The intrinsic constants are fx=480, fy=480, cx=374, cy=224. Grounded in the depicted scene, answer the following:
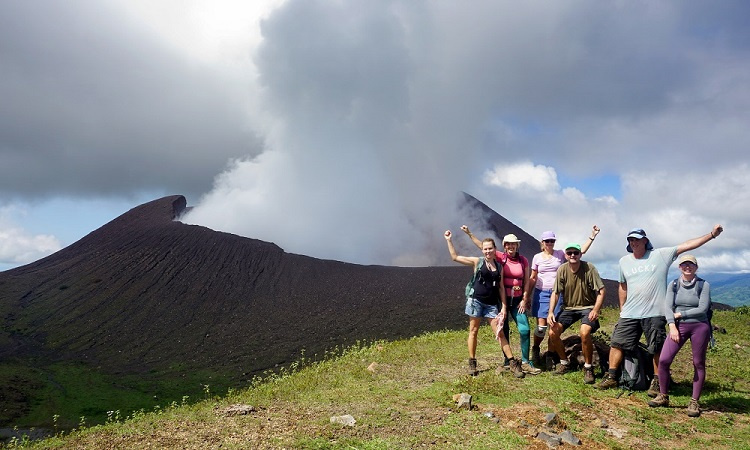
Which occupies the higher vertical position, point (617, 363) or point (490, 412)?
point (617, 363)

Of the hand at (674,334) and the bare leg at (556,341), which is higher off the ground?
the hand at (674,334)

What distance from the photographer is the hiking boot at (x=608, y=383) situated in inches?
304

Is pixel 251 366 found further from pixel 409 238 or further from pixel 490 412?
pixel 409 238

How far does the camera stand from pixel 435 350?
38.7 feet

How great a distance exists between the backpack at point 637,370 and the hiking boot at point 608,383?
137 mm

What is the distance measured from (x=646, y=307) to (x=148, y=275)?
4793 cm

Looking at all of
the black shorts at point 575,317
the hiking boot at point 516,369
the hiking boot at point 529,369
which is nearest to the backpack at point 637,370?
the black shorts at point 575,317

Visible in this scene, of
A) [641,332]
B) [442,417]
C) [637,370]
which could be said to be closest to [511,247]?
[641,332]

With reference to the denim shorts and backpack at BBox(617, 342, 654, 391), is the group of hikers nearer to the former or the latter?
the denim shorts

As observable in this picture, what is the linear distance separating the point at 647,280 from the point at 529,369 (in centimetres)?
274

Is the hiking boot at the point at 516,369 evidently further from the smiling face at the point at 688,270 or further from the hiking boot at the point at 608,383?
the smiling face at the point at 688,270

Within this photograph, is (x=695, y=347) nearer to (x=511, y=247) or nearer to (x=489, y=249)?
(x=511, y=247)

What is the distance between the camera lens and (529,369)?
8.71 metres

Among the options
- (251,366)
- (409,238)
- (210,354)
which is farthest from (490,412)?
(409,238)
